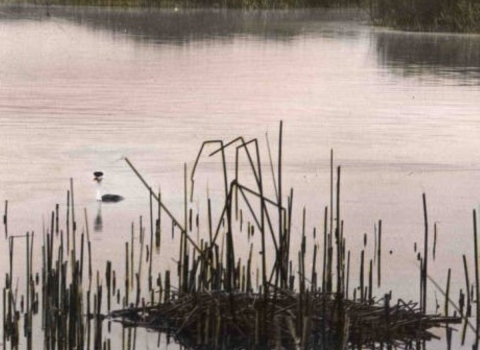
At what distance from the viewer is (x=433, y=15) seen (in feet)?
113

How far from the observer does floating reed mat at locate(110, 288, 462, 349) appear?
6.08 meters

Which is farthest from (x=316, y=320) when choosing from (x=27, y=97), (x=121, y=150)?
(x=27, y=97)

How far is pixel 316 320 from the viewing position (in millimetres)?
6281

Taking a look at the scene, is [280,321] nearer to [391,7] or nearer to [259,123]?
[259,123]

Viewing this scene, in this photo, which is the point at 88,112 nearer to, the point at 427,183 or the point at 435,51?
the point at 427,183

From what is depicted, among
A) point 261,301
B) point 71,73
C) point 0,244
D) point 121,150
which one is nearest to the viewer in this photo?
point 261,301

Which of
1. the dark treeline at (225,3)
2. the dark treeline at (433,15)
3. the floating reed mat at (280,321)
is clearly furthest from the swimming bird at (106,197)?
the dark treeline at (225,3)

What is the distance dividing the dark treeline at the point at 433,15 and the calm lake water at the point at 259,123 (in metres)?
0.49

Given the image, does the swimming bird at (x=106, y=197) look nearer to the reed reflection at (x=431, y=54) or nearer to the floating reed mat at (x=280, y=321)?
the floating reed mat at (x=280, y=321)

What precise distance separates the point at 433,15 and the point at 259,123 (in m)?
19.1

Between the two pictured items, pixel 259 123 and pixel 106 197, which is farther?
pixel 259 123

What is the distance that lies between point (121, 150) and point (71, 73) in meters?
10.1

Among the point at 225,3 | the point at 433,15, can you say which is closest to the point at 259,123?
the point at 433,15

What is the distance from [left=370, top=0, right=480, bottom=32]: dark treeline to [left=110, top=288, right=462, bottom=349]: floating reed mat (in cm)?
2663
